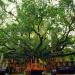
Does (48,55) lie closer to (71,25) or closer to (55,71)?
(55,71)

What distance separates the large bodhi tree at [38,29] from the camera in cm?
2630

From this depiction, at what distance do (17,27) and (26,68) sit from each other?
6951mm

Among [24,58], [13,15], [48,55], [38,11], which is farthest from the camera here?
[24,58]

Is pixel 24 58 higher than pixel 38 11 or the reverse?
the reverse

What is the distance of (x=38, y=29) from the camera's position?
1117 inches

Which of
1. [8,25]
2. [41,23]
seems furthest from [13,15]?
[41,23]

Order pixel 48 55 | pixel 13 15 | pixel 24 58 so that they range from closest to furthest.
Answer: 1. pixel 13 15
2. pixel 48 55
3. pixel 24 58

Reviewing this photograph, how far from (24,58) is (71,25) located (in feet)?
27.1

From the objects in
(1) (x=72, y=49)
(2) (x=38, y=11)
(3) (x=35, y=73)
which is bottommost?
(3) (x=35, y=73)

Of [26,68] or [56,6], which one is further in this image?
[26,68]

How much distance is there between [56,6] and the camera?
26594 mm

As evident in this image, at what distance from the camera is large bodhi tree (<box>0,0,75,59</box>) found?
26297 mm

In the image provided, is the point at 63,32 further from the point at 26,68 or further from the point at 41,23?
the point at 26,68

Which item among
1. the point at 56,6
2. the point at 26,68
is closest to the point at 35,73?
the point at 26,68
